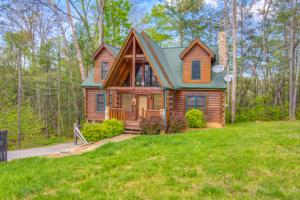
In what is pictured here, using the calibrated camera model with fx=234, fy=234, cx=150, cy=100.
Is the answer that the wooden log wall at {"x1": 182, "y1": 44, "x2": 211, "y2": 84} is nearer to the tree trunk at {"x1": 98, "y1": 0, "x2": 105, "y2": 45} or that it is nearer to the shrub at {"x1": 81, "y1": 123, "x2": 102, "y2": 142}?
the shrub at {"x1": 81, "y1": 123, "x2": 102, "y2": 142}

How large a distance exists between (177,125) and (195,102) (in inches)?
135

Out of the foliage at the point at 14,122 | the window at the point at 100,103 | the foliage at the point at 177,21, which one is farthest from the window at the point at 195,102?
the foliage at the point at 177,21

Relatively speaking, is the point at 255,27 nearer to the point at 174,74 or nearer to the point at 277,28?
the point at 277,28

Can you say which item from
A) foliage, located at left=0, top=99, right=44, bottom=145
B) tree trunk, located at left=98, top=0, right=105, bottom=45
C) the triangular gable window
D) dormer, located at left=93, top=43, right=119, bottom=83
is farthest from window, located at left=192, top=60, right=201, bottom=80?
foliage, located at left=0, top=99, right=44, bottom=145

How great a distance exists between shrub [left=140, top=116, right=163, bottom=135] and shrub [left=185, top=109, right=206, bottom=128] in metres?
2.30

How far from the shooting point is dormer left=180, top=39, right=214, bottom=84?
592 inches

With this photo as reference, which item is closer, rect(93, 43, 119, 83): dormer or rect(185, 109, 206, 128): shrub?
rect(185, 109, 206, 128): shrub

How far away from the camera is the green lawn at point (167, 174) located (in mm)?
4383

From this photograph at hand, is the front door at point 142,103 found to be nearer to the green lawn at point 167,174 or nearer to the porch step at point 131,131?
the porch step at point 131,131

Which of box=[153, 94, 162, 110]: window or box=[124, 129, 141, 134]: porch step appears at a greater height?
box=[153, 94, 162, 110]: window

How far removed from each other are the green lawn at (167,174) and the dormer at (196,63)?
7737mm

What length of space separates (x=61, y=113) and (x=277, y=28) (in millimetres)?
21650

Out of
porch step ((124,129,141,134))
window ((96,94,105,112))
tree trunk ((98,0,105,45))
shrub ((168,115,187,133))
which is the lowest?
porch step ((124,129,141,134))

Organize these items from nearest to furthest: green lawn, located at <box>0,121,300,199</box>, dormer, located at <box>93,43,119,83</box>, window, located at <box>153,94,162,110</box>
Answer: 1. green lawn, located at <box>0,121,300,199</box>
2. window, located at <box>153,94,162,110</box>
3. dormer, located at <box>93,43,119,83</box>
